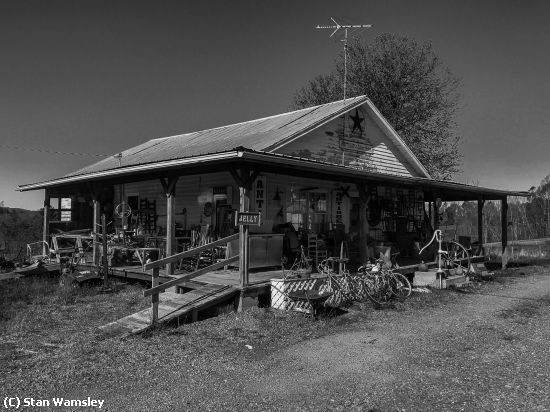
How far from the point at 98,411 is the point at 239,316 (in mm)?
4278

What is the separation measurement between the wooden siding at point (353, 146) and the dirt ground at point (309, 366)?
6580 millimetres

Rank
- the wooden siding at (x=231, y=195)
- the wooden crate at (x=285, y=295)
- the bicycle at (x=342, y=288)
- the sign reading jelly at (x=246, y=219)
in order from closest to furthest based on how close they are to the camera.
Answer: the sign reading jelly at (x=246, y=219)
the wooden crate at (x=285, y=295)
the bicycle at (x=342, y=288)
the wooden siding at (x=231, y=195)

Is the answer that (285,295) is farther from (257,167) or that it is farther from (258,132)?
(258,132)

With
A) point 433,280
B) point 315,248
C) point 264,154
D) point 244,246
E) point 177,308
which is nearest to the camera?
point 177,308

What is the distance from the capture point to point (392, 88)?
32875mm

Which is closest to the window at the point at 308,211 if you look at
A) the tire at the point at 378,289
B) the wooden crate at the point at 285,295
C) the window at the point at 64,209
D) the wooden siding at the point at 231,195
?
the wooden siding at the point at 231,195

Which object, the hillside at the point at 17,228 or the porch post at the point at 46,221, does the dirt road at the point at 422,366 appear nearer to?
the porch post at the point at 46,221

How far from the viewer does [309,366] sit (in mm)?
5996

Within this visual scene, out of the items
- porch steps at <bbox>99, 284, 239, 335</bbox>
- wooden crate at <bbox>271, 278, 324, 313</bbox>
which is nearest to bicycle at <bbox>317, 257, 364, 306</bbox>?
wooden crate at <bbox>271, 278, 324, 313</bbox>

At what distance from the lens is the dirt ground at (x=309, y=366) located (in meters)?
4.86

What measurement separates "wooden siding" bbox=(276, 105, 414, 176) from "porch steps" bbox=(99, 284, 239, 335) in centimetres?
524

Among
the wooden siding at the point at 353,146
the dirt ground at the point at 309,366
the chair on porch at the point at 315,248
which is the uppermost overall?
the wooden siding at the point at 353,146

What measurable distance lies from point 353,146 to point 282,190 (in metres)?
3.66

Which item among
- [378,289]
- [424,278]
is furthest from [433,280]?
[378,289]
